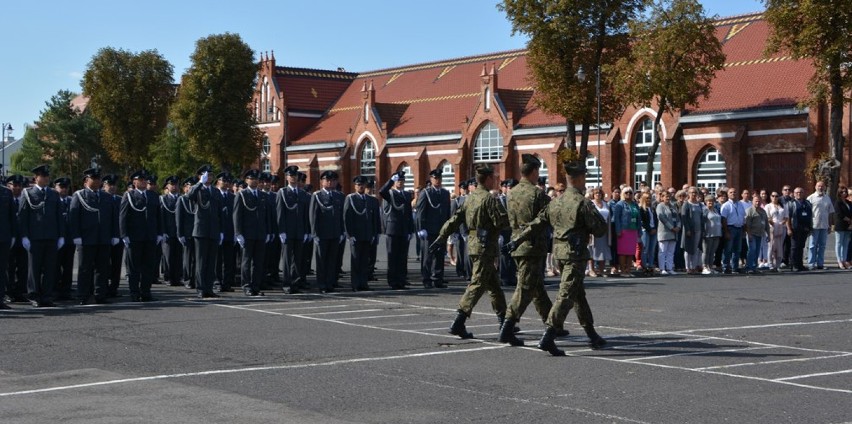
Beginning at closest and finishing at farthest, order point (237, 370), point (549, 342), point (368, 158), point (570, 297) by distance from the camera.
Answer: point (237, 370)
point (549, 342)
point (570, 297)
point (368, 158)

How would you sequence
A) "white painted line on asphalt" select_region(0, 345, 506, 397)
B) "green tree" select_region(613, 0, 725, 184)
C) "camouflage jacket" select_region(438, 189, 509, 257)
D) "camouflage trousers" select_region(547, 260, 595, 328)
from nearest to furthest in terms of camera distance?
"white painted line on asphalt" select_region(0, 345, 506, 397)
"camouflage trousers" select_region(547, 260, 595, 328)
"camouflage jacket" select_region(438, 189, 509, 257)
"green tree" select_region(613, 0, 725, 184)

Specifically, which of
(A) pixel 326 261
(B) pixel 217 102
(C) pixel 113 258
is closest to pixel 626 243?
(A) pixel 326 261

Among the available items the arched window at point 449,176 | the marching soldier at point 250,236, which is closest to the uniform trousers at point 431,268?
the marching soldier at point 250,236

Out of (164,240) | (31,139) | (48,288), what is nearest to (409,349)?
(48,288)

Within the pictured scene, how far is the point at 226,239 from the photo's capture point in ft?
64.9

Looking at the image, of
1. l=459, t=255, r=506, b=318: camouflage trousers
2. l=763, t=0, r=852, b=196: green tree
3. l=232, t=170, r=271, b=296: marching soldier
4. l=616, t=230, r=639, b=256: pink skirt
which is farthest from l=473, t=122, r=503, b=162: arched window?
l=459, t=255, r=506, b=318: camouflage trousers

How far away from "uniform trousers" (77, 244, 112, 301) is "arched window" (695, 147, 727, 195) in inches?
1610

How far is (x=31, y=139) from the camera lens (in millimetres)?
95000

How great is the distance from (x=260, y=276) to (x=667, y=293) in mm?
7007

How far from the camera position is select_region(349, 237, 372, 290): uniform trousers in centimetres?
1989

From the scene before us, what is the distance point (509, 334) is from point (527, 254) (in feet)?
2.95

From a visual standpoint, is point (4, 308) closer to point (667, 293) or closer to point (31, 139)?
point (667, 293)

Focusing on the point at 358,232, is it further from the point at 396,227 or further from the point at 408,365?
the point at 408,365

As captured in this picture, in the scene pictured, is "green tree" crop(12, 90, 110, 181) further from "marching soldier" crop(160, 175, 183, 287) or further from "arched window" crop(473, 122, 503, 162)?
"marching soldier" crop(160, 175, 183, 287)
